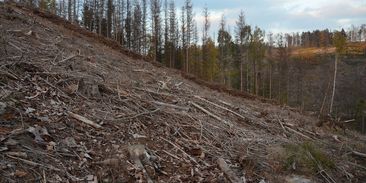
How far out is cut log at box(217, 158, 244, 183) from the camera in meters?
5.36

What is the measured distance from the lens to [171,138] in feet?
20.0

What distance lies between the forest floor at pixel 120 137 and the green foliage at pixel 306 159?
0.06 feet

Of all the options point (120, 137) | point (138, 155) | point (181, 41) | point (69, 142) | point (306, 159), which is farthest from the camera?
point (181, 41)

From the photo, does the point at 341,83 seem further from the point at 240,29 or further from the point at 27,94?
the point at 27,94

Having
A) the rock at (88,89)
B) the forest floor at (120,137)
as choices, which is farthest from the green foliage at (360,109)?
the rock at (88,89)

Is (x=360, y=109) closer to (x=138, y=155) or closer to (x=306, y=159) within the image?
(x=306, y=159)

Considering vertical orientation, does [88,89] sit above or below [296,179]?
above

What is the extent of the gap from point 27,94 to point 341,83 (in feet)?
217

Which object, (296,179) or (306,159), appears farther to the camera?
(306,159)

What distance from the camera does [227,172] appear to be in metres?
5.51

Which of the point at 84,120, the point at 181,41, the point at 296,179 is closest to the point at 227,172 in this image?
the point at 296,179

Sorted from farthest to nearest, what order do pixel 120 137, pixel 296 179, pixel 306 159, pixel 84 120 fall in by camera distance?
pixel 306 159
pixel 296 179
pixel 84 120
pixel 120 137

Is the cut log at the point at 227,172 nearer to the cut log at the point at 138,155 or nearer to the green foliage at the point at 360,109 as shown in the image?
the cut log at the point at 138,155

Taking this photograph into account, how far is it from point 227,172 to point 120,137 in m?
1.79
